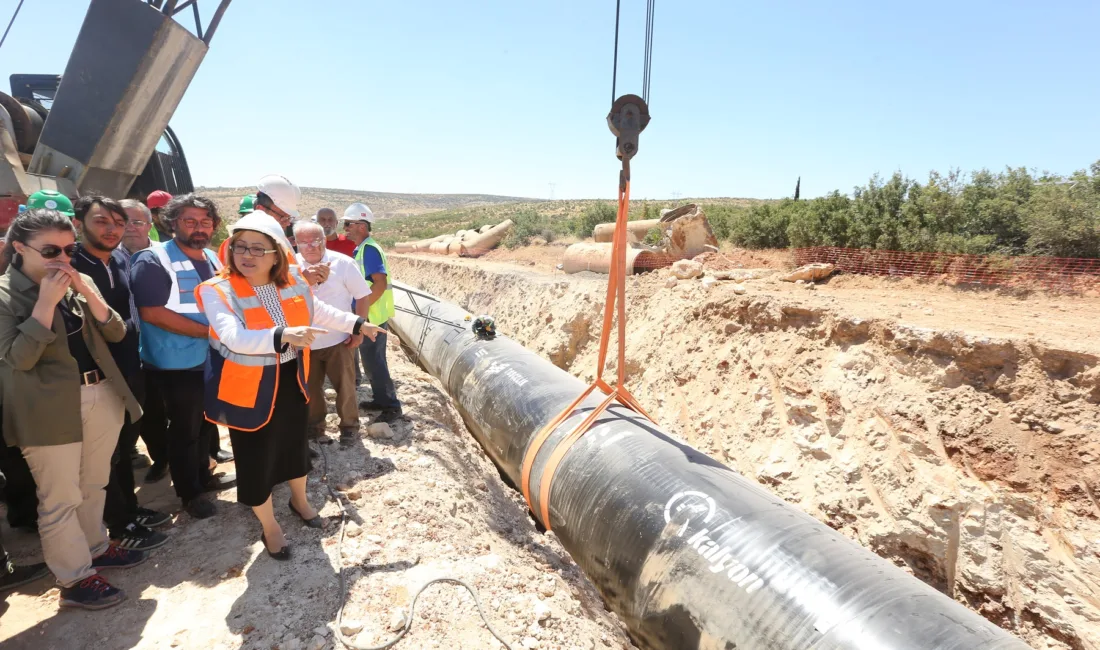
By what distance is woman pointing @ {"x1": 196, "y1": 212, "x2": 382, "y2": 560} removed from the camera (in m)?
2.44

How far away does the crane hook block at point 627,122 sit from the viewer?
10.8ft

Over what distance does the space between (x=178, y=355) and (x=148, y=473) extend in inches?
52.4

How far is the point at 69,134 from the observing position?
524 cm

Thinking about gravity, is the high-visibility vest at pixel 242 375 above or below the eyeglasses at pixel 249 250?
below

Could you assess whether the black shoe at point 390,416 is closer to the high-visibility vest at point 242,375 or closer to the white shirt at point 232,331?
the high-visibility vest at point 242,375

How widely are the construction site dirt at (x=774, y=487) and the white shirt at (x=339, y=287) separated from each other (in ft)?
2.98

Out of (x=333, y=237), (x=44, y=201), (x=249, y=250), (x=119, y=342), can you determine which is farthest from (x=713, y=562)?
(x=333, y=237)

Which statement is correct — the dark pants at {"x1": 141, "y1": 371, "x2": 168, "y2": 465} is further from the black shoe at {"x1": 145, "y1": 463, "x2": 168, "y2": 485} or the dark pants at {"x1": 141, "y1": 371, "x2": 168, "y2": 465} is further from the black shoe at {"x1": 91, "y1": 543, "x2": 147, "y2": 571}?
the black shoe at {"x1": 91, "y1": 543, "x2": 147, "y2": 571}

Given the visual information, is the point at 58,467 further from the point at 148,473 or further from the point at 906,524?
the point at 906,524

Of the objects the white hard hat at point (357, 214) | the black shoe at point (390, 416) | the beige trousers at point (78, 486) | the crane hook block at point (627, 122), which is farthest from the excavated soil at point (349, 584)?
the crane hook block at point (627, 122)

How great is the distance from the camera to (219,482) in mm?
3697

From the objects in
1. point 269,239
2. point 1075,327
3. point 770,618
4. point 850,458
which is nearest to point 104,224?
point 269,239

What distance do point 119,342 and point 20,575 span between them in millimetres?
1278

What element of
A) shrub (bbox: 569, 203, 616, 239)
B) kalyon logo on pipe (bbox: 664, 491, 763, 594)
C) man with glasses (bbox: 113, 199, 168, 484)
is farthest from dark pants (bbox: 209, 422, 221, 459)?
shrub (bbox: 569, 203, 616, 239)
